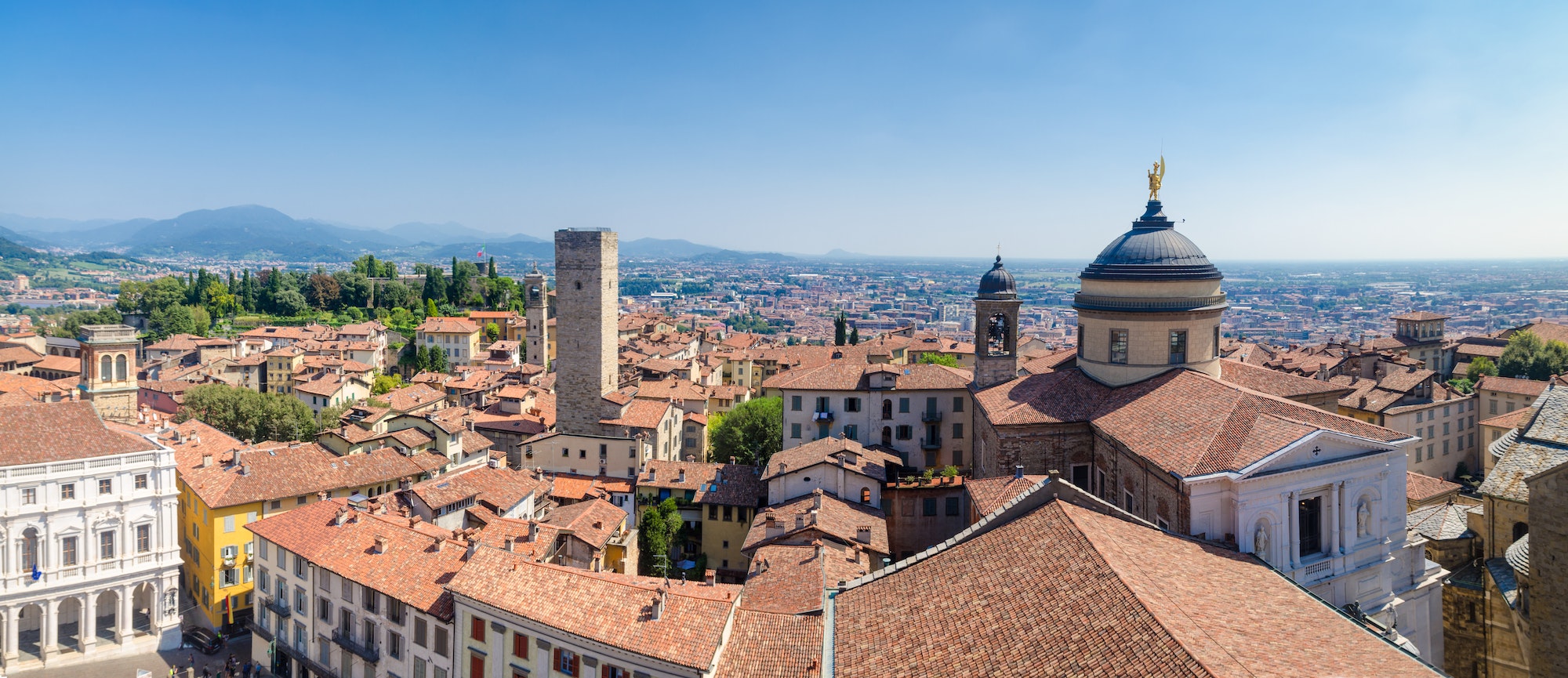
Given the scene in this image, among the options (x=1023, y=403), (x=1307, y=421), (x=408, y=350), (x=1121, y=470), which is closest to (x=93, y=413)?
(x=1023, y=403)

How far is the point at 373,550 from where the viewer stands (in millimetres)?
29797

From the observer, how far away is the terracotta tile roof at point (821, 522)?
30.6m

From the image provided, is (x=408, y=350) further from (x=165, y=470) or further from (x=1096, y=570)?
Result: (x=1096, y=570)

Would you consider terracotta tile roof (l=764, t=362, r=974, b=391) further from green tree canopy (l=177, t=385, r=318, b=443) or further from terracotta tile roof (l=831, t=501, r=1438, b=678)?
green tree canopy (l=177, t=385, r=318, b=443)

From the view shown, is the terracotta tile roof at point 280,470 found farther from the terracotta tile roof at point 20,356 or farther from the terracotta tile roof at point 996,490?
the terracotta tile roof at point 20,356

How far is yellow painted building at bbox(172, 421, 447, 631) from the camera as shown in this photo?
39125mm

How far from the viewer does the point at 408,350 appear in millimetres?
104938

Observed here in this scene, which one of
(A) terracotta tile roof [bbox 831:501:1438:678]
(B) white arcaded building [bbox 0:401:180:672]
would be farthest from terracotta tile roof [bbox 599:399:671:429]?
(A) terracotta tile roof [bbox 831:501:1438:678]

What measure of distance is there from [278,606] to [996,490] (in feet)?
86.3

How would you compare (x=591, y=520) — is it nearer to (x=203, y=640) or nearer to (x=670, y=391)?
(x=203, y=640)

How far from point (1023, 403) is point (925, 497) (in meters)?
6.52

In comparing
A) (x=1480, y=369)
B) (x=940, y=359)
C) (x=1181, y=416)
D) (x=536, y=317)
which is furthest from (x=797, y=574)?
(x=1480, y=369)

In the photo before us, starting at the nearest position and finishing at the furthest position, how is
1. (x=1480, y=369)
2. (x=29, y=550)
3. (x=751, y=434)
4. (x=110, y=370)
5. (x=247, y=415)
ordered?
(x=29, y=550)
(x=110, y=370)
(x=751, y=434)
(x=247, y=415)
(x=1480, y=369)

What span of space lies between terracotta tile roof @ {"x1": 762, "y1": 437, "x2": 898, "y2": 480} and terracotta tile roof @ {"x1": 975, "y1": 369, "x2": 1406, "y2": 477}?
594cm
